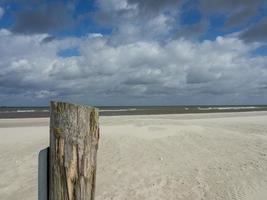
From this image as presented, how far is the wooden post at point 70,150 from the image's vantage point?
2.51m

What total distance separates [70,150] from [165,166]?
25.9 ft

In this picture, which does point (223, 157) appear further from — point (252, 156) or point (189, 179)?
point (189, 179)

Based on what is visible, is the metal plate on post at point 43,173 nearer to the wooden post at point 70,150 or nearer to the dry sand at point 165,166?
the wooden post at point 70,150

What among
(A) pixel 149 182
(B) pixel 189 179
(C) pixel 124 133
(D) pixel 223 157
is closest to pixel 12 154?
(C) pixel 124 133

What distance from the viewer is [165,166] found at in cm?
1010

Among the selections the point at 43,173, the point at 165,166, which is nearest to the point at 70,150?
the point at 43,173

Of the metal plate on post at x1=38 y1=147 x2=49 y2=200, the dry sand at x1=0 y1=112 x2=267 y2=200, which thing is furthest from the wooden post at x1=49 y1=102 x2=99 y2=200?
the dry sand at x1=0 y1=112 x2=267 y2=200

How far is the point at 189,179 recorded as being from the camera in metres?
8.92

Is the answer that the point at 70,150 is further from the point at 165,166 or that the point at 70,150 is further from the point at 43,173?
the point at 165,166

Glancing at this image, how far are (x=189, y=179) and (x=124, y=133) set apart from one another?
641 centimetres

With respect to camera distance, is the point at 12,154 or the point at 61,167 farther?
the point at 12,154

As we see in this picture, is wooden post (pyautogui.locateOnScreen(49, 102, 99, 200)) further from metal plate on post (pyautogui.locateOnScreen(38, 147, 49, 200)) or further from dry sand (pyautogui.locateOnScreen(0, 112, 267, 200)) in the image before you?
dry sand (pyautogui.locateOnScreen(0, 112, 267, 200))

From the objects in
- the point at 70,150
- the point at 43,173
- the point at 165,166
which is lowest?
the point at 165,166

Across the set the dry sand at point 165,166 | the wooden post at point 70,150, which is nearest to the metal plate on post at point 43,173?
the wooden post at point 70,150
